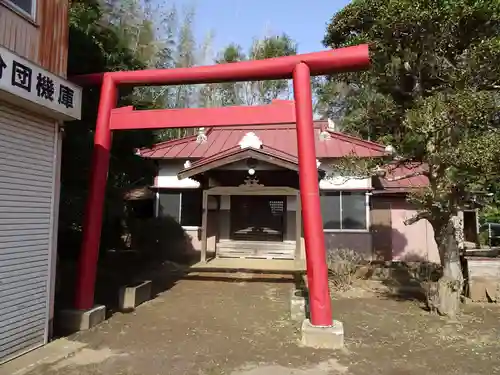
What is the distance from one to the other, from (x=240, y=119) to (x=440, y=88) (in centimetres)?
392

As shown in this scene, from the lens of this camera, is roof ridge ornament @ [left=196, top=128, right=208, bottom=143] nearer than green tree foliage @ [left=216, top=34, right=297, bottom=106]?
Yes

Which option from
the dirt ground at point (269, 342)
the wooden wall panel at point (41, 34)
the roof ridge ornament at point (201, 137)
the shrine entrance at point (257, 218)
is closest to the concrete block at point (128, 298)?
the dirt ground at point (269, 342)

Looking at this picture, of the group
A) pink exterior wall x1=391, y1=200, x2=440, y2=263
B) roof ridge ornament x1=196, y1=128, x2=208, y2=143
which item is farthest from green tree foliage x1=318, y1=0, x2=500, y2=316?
roof ridge ornament x1=196, y1=128, x2=208, y2=143

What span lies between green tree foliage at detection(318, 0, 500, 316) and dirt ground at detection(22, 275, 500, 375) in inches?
49.1

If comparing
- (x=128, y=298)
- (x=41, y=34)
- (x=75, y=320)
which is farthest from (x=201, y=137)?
(x=41, y=34)

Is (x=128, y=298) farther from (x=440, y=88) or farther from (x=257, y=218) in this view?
(x=257, y=218)

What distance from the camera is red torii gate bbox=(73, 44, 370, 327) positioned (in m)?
6.53

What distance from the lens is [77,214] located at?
8570mm

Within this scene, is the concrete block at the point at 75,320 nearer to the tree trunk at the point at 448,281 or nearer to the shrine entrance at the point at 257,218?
the tree trunk at the point at 448,281

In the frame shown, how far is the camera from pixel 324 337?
6098mm

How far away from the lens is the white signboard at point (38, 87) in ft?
16.1

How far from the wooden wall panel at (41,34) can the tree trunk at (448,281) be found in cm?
735

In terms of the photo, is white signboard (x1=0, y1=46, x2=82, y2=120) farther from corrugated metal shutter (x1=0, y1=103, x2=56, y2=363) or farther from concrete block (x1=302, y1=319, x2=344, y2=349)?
concrete block (x1=302, y1=319, x2=344, y2=349)

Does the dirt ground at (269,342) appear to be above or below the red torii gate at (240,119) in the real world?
below
